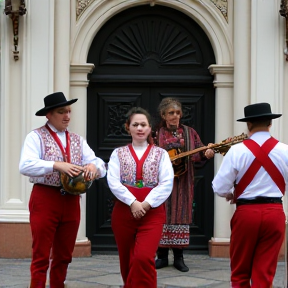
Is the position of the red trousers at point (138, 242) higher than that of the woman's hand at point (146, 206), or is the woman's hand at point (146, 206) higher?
the woman's hand at point (146, 206)

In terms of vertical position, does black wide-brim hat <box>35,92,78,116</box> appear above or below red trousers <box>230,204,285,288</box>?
above

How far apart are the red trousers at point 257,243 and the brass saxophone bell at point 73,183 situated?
132 cm

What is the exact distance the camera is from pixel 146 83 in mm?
10469

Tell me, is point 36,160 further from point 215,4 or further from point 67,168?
point 215,4

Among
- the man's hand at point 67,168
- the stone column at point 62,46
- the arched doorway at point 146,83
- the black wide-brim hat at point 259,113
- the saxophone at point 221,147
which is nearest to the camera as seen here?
the black wide-brim hat at point 259,113

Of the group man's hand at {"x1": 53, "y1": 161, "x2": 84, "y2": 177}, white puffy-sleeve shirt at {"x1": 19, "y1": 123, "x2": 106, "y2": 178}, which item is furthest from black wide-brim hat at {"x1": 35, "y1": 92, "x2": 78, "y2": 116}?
man's hand at {"x1": 53, "y1": 161, "x2": 84, "y2": 177}

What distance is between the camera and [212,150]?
345 inches

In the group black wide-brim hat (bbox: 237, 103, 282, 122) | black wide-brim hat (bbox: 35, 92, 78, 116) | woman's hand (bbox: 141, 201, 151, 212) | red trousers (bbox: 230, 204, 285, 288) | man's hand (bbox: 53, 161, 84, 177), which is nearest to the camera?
red trousers (bbox: 230, 204, 285, 288)

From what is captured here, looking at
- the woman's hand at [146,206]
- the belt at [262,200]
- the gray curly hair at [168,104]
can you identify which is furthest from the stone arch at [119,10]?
the belt at [262,200]

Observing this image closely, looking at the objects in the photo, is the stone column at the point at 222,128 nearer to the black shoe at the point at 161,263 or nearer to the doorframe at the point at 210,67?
the doorframe at the point at 210,67

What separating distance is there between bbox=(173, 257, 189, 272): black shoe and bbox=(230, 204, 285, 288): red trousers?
269cm

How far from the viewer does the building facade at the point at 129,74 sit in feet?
32.7

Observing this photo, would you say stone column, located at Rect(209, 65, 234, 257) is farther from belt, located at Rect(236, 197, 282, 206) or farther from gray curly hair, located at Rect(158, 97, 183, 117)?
belt, located at Rect(236, 197, 282, 206)

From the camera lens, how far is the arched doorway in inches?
412
